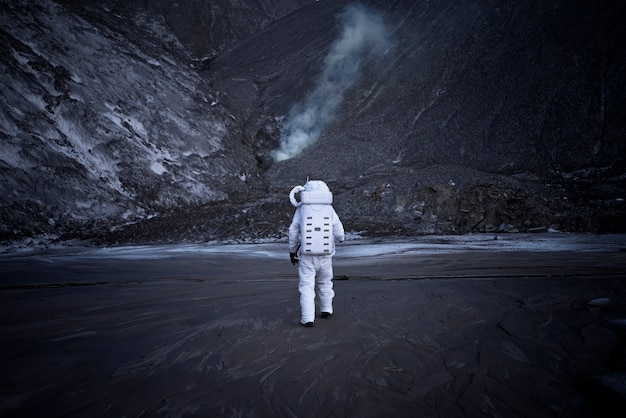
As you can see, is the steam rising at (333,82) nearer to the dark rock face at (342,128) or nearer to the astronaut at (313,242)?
the dark rock face at (342,128)

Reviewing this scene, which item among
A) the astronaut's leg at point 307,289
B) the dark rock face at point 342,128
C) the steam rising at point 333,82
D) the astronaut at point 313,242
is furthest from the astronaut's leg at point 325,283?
the steam rising at point 333,82

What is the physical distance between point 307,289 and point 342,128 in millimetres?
21401

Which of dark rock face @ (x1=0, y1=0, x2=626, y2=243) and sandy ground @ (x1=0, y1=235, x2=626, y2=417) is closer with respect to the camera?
A: sandy ground @ (x1=0, y1=235, x2=626, y2=417)

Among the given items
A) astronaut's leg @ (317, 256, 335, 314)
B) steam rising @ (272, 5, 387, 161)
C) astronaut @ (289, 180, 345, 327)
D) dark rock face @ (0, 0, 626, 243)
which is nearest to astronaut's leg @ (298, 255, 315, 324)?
astronaut @ (289, 180, 345, 327)

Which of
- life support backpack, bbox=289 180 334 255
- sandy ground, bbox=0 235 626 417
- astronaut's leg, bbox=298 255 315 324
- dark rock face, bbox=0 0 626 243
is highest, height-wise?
dark rock face, bbox=0 0 626 243

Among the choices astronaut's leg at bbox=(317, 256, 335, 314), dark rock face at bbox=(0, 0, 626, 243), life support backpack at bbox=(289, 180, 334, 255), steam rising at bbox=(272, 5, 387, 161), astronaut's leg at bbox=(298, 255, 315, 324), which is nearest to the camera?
astronaut's leg at bbox=(298, 255, 315, 324)

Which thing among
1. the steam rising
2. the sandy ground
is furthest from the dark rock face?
the sandy ground

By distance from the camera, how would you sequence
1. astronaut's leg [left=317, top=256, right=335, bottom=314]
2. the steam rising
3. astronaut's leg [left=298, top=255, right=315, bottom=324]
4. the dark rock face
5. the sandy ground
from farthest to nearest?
the steam rising < the dark rock face < astronaut's leg [left=317, top=256, right=335, bottom=314] < astronaut's leg [left=298, top=255, right=315, bottom=324] < the sandy ground

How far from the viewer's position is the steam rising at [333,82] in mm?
25531

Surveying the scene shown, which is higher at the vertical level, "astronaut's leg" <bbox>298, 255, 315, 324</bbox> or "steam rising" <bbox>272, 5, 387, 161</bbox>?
"steam rising" <bbox>272, 5, 387, 161</bbox>

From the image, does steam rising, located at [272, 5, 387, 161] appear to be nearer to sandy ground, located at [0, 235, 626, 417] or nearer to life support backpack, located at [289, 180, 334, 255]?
sandy ground, located at [0, 235, 626, 417]

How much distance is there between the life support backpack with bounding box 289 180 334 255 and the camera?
13.3ft

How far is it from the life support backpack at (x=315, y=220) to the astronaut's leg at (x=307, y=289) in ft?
0.47

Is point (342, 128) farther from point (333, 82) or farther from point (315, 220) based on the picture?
point (315, 220)
